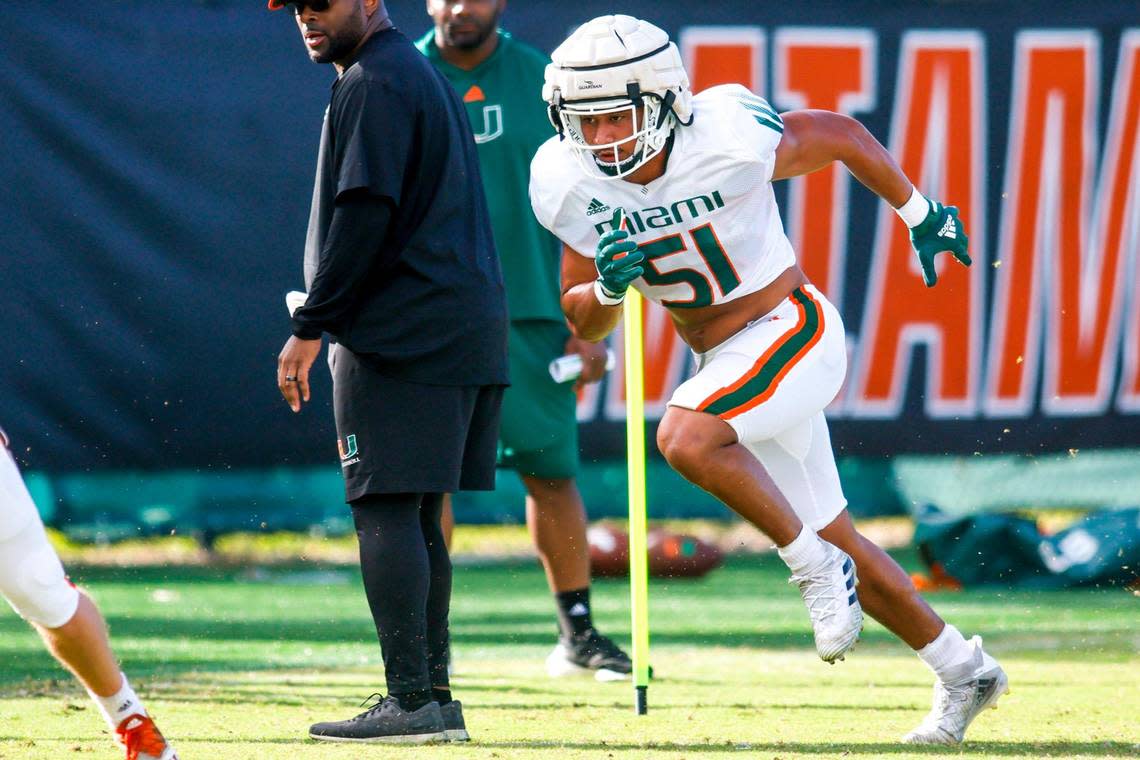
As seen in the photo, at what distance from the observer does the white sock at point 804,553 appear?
384 cm

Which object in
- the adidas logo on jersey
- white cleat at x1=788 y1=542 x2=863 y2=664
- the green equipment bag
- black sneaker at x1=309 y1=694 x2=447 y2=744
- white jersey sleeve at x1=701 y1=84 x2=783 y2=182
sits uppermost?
white jersey sleeve at x1=701 y1=84 x2=783 y2=182

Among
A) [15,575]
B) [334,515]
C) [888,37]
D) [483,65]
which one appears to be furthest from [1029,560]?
[15,575]

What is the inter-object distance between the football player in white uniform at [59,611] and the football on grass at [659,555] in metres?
5.41

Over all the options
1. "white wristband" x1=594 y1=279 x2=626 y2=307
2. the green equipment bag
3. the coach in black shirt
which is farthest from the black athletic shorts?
the green equipment bag

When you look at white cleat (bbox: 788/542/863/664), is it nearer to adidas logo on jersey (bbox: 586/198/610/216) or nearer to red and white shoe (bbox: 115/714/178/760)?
adidas logo on jersey (bbox: 586/198/610/216)

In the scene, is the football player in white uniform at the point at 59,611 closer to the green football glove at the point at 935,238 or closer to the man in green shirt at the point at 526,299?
the green football glove at the point at 935,238

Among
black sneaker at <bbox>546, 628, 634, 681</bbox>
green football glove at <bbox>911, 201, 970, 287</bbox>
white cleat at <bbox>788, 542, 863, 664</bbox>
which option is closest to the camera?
white cleat at <bbox>788, 542, 863, 664</bbox>

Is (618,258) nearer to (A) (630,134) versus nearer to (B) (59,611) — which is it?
(A) (630,134)

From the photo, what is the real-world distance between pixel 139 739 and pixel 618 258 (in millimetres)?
1447

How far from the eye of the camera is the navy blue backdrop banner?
7.25m

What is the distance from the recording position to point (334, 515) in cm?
902

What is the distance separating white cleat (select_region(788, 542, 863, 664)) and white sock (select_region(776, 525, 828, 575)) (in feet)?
0.04

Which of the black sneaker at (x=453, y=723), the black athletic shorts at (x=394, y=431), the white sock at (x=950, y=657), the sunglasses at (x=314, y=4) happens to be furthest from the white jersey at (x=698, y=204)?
the black sneaker at (x=453, y=723)

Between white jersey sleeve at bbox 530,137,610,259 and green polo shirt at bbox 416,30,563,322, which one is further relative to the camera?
green polo shirt at bbox 416,30,563,322
